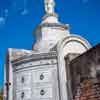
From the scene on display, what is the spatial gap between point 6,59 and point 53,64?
6.60 metres

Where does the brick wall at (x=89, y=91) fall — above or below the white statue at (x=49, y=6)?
below

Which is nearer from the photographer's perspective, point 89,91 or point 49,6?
point 89,91

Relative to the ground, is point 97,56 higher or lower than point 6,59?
lower

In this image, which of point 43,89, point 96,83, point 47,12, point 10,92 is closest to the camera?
point 96,83

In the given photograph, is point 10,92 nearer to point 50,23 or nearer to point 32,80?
point 32,80

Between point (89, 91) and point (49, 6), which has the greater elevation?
point (49, 6)

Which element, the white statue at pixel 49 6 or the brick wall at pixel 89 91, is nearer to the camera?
the brick wall at pixel 89 91

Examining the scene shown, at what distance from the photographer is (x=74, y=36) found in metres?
28.0

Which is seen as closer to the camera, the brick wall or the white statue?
the brick wall

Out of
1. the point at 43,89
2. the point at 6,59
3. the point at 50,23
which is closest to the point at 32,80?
the point at 43,89

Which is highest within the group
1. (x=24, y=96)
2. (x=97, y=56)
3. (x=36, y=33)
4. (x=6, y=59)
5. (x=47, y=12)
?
(x=47, y=12)

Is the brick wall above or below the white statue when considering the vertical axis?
below

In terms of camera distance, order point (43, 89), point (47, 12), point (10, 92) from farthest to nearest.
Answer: point (47, 12), point (10, 92), point (43, 89)

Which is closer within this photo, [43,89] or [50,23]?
[43,89]
